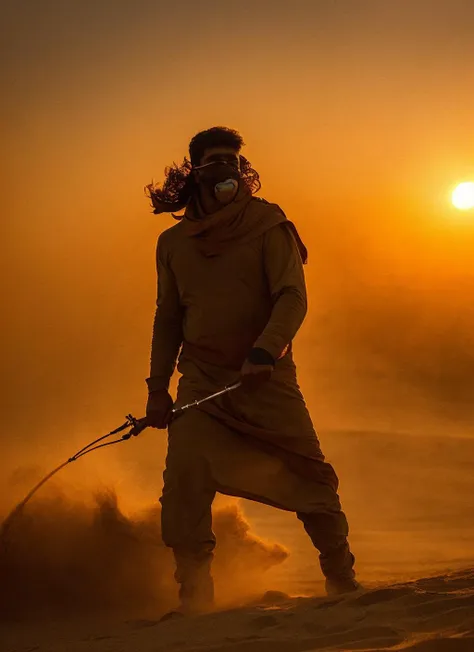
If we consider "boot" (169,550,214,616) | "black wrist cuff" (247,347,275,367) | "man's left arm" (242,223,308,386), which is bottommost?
"boot" (169,550,214,616)

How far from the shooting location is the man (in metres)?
6.82

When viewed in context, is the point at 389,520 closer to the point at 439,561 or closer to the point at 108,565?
the point at 439,561

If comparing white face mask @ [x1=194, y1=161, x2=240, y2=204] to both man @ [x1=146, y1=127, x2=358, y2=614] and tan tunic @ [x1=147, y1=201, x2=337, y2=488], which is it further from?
tan tunic @ [x1=147, y1=201, x2=337, y2=488]

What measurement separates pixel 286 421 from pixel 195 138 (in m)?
1.45

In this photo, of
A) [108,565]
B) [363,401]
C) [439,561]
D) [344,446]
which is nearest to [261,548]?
[108,565]

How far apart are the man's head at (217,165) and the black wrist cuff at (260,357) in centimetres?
81

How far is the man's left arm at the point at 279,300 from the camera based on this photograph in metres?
6.67

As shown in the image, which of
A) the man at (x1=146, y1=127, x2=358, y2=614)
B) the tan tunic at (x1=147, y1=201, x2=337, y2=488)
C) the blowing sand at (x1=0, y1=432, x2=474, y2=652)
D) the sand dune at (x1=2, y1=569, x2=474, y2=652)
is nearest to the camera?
the sand dune at (x1=2, y1=569, x2=474, y2=652)

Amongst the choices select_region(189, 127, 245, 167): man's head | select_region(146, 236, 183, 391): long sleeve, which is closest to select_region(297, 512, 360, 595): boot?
select_region(146, 236, 183, 391): long sleeve

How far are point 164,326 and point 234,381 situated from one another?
55 cm

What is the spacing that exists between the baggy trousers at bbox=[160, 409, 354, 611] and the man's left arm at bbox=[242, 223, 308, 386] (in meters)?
0.42

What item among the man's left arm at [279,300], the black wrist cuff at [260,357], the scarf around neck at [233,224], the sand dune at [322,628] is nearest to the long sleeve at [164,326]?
the scarf around neck at [233,224]

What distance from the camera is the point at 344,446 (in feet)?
56.3

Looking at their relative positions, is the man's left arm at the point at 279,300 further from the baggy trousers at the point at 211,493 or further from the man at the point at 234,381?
the baggy trousers at the point at 211,493
